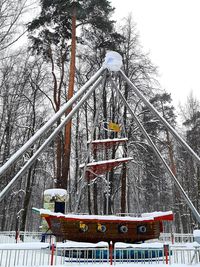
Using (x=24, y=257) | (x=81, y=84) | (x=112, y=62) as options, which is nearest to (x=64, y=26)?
(x=81, y=84)

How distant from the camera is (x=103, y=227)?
936 cm

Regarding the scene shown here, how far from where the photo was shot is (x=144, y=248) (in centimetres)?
876

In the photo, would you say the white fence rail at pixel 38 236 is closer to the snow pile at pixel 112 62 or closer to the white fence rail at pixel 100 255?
the white fence rail at pixel 100 255

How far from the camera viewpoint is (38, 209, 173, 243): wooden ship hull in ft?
29.6

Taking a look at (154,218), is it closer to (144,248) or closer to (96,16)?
(144,248)

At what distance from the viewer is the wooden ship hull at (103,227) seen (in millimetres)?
9008

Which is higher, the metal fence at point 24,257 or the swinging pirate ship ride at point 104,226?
the swinging pirate ship ride at point 104,226

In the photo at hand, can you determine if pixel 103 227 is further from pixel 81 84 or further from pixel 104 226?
pixel 81 84

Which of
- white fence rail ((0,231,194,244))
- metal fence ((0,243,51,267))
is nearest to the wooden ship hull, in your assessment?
metal fence ((0,243,51,267))

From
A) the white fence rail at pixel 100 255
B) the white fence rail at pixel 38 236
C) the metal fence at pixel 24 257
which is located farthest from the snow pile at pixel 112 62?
the white fence rail at pixel 38 236

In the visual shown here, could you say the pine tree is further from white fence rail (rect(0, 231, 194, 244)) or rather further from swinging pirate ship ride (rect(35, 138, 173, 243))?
swinging pirate ship ride (rect(35, 138, 173, 243))

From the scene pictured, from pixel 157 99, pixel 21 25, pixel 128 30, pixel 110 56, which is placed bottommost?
pixel 110 56

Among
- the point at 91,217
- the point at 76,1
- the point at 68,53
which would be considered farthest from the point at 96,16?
the point at 91,217

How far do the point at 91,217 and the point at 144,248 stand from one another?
5.94 ft
